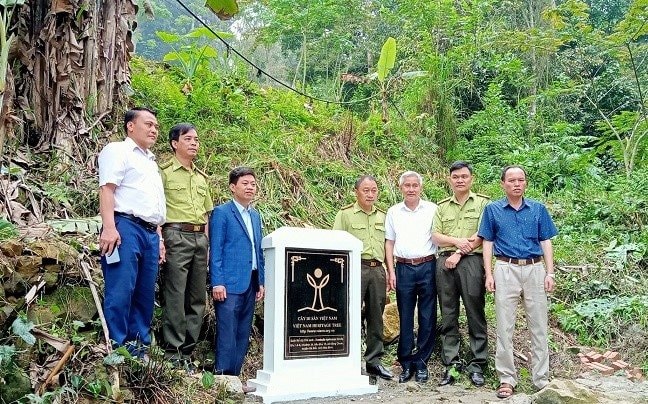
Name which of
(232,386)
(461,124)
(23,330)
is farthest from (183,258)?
(461,124)

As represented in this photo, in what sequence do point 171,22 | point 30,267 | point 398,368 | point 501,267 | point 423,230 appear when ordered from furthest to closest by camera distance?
point 171,22 → point 398,368 → point 423,230 → point 501,267 → point 30,267

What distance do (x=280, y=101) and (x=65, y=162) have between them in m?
4.15

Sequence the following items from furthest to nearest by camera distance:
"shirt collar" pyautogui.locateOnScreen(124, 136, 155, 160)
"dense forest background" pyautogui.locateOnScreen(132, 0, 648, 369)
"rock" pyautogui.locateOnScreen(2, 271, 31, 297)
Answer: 1. "dense forest background" pyautogui.locateOnScreen(132, 0, 648, 369)
2. "shirt collar" pyautogui.locateOnScreen(124, 136, 155, 160)
3. "rock" pyautogui.locateOnScreen(2, 271, 31, 297)

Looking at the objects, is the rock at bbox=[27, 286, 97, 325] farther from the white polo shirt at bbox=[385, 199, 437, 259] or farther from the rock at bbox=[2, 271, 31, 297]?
the white polo shirt at bbox=[385, 199, 437, 259]

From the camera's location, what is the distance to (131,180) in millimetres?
3836

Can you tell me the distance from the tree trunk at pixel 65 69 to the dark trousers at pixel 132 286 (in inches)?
74.7

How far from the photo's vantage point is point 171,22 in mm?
31625

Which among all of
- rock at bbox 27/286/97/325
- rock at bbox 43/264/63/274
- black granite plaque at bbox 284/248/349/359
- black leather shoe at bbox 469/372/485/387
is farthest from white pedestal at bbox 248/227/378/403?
rock at bbox 43/264/63/274

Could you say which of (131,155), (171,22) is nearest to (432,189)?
(131,155)

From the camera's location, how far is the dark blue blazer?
432 centimetres

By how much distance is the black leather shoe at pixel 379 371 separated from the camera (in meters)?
4.75

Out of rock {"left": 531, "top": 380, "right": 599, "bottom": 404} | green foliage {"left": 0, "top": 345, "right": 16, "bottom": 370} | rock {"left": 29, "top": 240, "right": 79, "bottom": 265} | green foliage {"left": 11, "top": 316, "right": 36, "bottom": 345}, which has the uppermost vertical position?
rock {"left": 29, "top": 240, "right": 79, "bottom": 265}

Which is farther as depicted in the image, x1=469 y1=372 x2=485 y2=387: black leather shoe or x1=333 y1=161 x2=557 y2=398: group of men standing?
x1=469 y1=372 x2=485 y2=387: black leather shoe

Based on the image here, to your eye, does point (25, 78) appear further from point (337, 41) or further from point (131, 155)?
point (337, 41)
